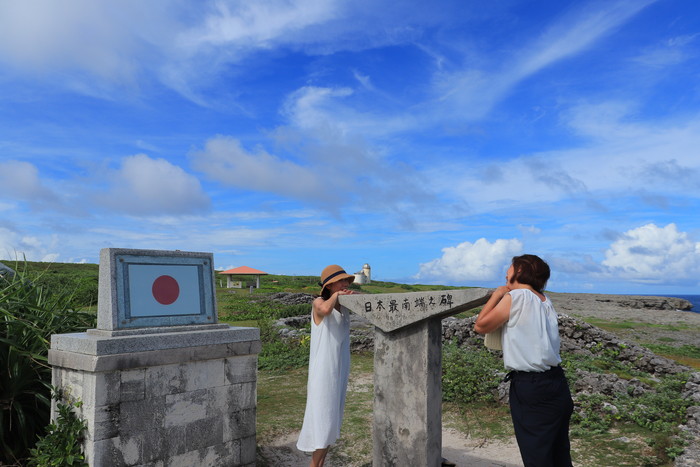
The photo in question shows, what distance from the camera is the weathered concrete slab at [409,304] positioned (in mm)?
4219

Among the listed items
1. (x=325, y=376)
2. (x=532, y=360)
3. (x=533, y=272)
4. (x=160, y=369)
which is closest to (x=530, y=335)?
(x=532, y=360)

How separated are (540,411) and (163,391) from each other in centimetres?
346

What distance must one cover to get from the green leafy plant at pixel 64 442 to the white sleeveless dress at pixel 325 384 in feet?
6.73

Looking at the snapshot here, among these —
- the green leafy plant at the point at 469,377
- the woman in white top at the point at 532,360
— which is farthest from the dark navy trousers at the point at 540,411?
the green leafy plant at the point at 469,377

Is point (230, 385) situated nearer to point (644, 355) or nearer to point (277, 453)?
point (277, 453)

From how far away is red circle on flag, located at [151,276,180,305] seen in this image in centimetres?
Answer: 531

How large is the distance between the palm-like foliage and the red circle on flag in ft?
4.47

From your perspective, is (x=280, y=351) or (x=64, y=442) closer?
(x=64, y=442)

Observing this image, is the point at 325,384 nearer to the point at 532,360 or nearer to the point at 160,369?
the point at 160,369

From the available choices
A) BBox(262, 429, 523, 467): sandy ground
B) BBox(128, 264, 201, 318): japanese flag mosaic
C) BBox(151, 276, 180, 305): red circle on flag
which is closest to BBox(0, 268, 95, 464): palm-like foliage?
BBox(128, 264, 201, 318): japanese flag mosaic

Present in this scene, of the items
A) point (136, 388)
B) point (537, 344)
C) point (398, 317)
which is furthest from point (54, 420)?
point (537, 344)

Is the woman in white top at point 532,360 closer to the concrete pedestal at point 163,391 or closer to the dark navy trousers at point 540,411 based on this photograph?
the dark navy trousers at point 540,411

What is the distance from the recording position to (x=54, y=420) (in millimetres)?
4930

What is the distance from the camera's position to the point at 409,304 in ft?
14.6
